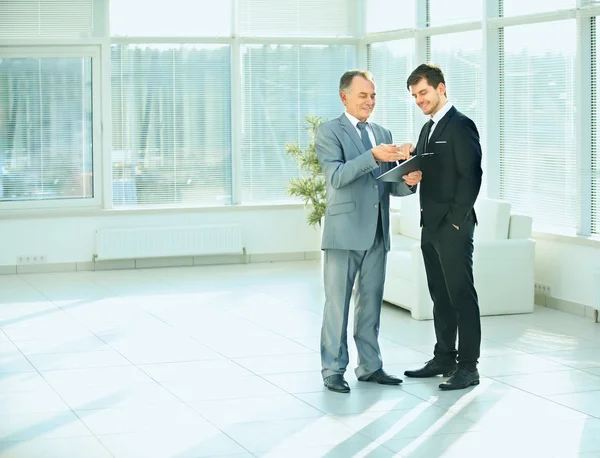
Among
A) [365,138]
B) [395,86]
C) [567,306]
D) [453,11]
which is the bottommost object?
[567,306]

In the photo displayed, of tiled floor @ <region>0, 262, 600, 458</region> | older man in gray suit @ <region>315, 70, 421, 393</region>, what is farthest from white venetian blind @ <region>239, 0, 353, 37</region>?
older man in gray suit @ <region>315, 70, 421, 393</region>

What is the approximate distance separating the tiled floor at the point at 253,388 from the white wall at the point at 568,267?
9.0 inches

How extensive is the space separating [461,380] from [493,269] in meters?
2.54

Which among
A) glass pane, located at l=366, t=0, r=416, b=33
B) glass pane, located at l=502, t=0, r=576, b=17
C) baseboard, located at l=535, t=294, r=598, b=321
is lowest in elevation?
baseboard, located at l=535, t=294, r=598, b=321

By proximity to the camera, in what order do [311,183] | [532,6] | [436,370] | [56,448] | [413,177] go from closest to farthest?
1. [56,448]
2. [413,177]
3. [436,370]
4. [532,6]
5. [311,183]

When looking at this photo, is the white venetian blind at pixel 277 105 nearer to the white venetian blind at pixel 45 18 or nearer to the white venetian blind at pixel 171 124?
the white venetian blind at pixel 171 124

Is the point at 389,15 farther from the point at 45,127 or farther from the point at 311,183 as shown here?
the point at 45,127

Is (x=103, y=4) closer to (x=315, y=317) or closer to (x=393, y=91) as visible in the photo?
(x=393, y=91)

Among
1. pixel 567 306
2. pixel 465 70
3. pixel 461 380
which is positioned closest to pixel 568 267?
pixel 567 306

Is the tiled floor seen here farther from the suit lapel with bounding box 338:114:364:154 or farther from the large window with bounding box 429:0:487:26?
the large window with bounding box 429:0:487:26

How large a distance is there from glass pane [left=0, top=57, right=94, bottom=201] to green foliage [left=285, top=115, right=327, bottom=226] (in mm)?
2220

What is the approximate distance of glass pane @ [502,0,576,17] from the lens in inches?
326

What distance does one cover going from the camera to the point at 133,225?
35.7ft

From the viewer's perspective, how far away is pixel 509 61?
355 inches
